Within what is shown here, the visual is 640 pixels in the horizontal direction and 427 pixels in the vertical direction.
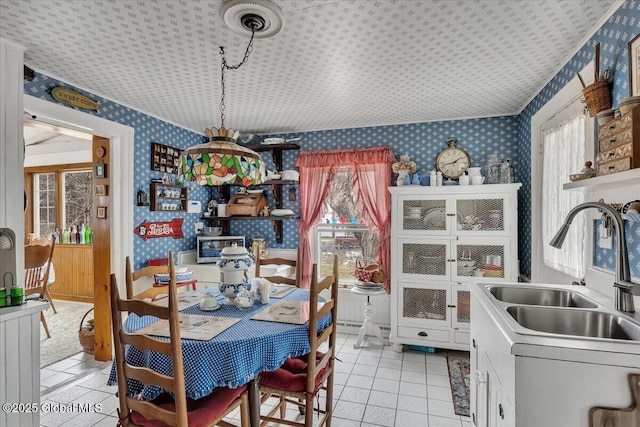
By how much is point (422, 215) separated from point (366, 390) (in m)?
1.72

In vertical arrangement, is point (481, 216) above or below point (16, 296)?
above

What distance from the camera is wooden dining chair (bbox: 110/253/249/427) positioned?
134cm

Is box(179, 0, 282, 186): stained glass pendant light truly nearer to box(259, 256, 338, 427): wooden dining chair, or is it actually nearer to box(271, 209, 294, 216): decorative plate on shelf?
box(259, 256, 338, 427): wooden dining chair

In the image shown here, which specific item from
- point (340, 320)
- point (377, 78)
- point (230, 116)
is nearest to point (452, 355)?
point (340, 320)

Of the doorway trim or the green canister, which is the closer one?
the green canister

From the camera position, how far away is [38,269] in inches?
152

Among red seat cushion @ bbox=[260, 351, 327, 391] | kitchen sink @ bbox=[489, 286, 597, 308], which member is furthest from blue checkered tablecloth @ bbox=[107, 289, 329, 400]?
kitchen sink @ bbox=[489, 286, 597, 308]

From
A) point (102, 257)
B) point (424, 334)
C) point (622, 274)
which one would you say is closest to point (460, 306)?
point (424, 334)

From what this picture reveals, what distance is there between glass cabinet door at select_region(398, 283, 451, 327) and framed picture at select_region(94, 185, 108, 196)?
3050 mm

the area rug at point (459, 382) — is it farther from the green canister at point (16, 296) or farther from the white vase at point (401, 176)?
the green canister at point (16, 296)

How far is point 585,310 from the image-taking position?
1.42 meters

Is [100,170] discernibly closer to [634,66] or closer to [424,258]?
[424,258]

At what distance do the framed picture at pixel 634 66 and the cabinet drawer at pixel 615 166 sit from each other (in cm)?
35

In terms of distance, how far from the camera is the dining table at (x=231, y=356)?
1.42m
